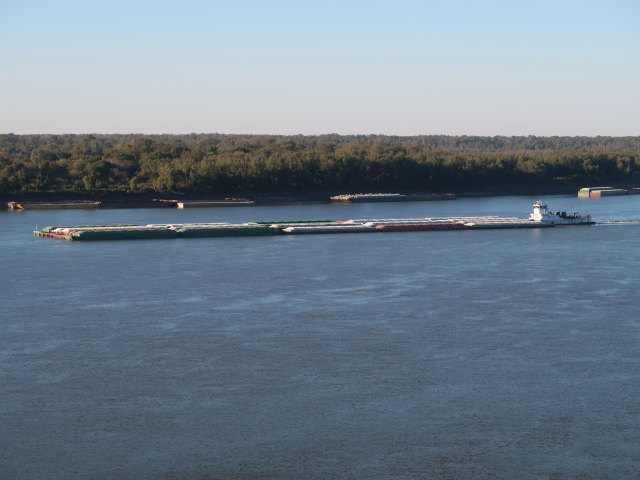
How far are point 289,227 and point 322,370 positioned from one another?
56.4 meters

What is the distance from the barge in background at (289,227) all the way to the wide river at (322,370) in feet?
69.5

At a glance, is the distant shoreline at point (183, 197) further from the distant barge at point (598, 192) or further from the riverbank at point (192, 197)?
the distant barge at point (598, 192)

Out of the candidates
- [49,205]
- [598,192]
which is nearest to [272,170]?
[49,205]

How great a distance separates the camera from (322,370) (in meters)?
32.8

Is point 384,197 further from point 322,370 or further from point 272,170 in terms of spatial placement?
point 322,370

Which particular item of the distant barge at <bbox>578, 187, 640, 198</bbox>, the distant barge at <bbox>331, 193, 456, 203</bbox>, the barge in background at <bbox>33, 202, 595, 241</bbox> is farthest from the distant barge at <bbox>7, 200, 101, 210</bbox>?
the distant barge at <bbox>578, 187, 640, 198</bbox>

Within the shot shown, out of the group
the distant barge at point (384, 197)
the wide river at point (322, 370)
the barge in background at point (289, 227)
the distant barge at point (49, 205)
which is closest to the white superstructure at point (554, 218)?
the barge in background at point (289, 227)

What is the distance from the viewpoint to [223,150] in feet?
599

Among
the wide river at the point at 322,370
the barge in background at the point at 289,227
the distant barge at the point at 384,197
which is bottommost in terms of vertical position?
the wide river at the point at 322,370

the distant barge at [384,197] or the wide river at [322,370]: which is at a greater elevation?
the distant barge at [384,197]

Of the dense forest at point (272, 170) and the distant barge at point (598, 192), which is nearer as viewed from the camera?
the dense forest at point (272, 170)

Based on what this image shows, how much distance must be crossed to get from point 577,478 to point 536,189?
155 meters

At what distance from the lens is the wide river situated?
82.3 feet

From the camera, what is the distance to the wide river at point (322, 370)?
82.3 ft
